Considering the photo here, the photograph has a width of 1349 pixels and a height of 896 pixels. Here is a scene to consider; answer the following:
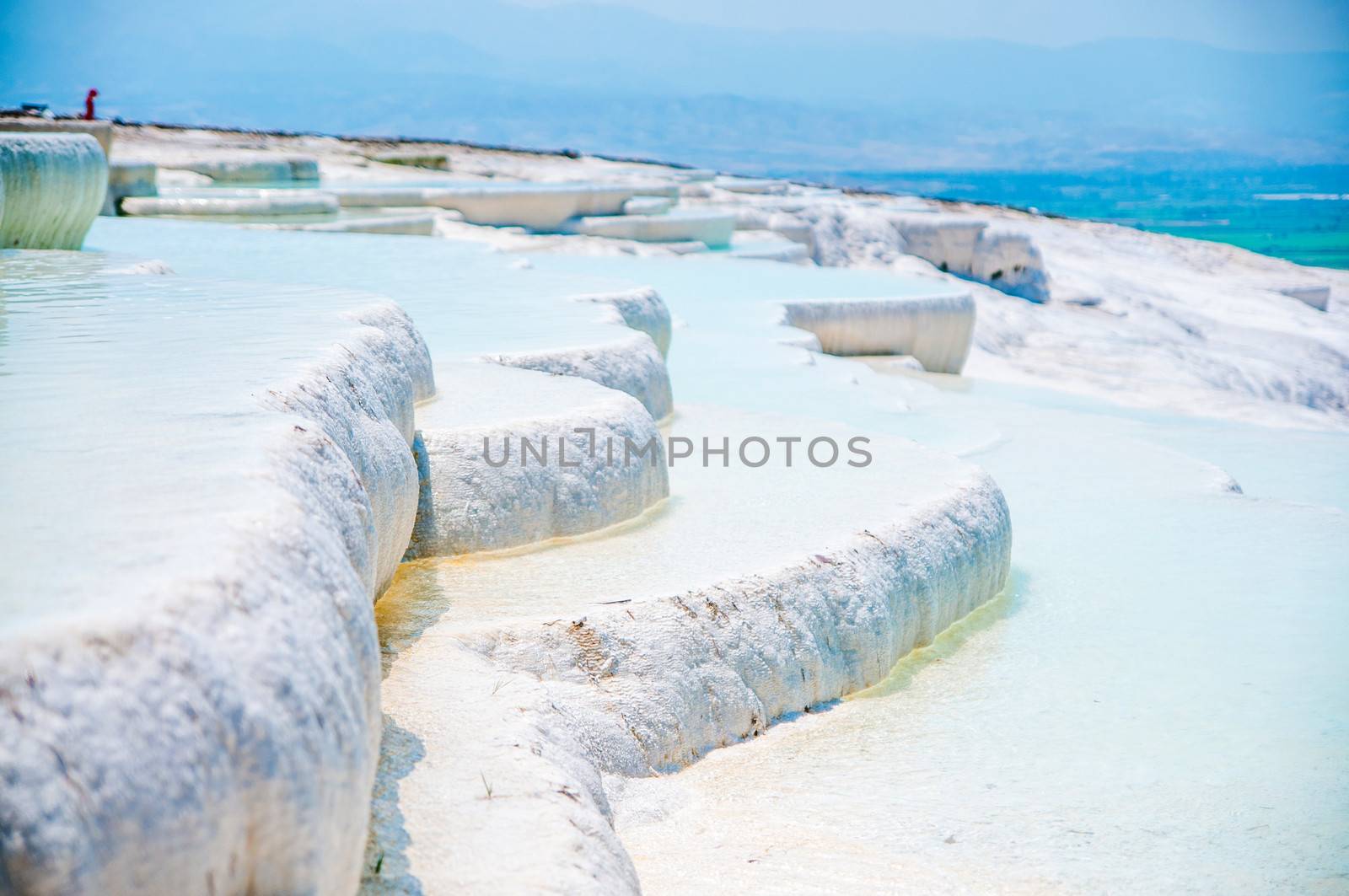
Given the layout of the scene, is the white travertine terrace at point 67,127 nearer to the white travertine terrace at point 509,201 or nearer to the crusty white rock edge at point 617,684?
the white travertine terrace at point 509,201

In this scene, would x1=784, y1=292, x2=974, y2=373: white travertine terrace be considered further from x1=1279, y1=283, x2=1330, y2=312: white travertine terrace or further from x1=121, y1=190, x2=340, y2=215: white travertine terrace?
x1=1279, y1=283, x2=1330, y2=312: white travertine terrace

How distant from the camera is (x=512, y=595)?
3352 millimetres

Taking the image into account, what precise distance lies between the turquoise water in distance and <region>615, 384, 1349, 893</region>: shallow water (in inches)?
1286

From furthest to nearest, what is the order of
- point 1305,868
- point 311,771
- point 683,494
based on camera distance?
point 683,494 < point 1305,868 < point 311,771

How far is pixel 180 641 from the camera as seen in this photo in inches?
59.3

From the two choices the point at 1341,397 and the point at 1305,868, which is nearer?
the point at 1305,868

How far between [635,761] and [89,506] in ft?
5.03

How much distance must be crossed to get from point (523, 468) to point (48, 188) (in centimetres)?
282

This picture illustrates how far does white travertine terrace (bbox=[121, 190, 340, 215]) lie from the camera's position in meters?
9.98

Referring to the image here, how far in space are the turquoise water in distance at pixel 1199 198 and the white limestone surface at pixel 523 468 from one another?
1319 inches

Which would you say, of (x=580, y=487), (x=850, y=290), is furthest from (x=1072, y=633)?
(x=850, y=290)

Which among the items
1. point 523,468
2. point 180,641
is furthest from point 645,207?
point 180,641

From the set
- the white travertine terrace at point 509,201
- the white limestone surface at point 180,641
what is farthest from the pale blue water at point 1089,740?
the white travertine terrace at point 509,201

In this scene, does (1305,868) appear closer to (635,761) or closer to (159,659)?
(635,761)
